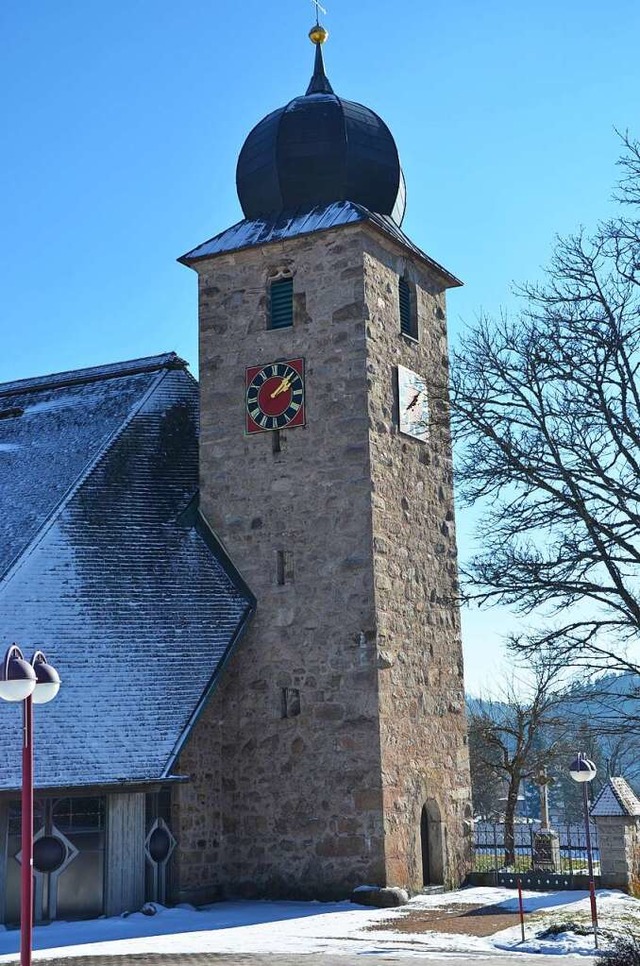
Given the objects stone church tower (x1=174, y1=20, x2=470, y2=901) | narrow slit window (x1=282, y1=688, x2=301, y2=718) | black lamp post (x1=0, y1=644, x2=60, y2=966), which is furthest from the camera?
narrow slit window (x1=282, y1=688, x2=301, y2=718)

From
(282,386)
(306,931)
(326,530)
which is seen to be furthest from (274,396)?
(306,931)

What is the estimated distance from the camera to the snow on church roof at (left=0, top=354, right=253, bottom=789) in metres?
16.3

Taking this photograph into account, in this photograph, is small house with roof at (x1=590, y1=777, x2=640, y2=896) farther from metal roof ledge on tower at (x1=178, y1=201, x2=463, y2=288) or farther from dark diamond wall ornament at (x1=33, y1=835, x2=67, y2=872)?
metal roof ledge on tower at (x1=178, y1=201, x2=463, y2=288)

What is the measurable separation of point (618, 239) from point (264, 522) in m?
8.19

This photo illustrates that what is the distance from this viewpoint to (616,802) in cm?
1945

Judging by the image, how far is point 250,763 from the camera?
18.7m

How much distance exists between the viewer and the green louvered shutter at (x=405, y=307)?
21609 mm

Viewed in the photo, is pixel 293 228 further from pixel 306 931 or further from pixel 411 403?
pixel 306 931

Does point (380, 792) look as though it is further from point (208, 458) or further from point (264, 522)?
point (208, 458)

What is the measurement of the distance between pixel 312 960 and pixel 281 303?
11580mm

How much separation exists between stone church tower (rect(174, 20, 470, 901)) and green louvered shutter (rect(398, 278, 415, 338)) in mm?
42

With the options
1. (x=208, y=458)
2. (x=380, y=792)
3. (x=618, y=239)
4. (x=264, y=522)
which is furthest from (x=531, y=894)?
(x=618, y=239)

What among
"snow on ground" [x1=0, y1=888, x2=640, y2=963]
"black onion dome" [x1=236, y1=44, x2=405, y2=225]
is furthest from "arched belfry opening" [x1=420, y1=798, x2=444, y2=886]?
"black onion dome" [x1=236, y1=44, x2=405, y2=225]

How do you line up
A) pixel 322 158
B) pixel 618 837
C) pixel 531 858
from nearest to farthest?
1. pixel 618 837
2. pixel 322 158
3. pixel 531 858
